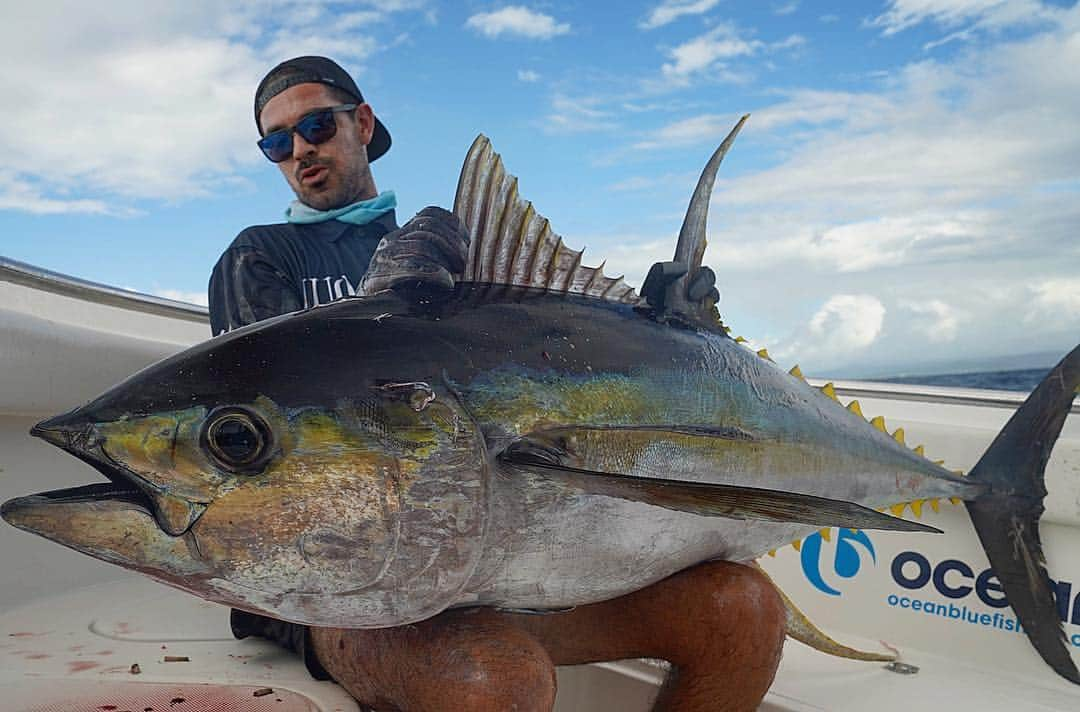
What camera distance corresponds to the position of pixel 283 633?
1786mm

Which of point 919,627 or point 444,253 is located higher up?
point 444,253

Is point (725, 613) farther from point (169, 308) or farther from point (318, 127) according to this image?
point (169, 308)

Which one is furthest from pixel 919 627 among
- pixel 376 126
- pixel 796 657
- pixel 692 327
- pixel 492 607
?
pixel 376 126

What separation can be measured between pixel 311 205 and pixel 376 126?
395 millimetres

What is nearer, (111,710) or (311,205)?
(111,710)

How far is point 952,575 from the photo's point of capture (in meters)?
2.26

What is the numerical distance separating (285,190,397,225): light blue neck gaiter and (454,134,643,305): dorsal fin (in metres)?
0.91

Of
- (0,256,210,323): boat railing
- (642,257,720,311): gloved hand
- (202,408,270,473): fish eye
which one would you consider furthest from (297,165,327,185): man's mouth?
(202,408,270,473): fish eye

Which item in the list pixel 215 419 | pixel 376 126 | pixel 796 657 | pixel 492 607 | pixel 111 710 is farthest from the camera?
pixel 376 126

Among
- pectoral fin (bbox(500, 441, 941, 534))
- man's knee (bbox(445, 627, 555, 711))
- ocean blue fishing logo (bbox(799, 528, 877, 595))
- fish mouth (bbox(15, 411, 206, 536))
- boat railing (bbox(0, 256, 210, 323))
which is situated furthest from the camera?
boat railing (bbox(0, 256, 210, 323))

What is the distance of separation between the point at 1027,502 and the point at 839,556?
559 millimetres

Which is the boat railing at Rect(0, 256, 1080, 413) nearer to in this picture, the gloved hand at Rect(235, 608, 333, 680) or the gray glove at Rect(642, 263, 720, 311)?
the gloved hand at Rect(235, 608, 333, 680)

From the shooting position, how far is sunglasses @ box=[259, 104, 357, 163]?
221cm

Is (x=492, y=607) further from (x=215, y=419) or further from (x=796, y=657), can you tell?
(x=796, y=657)
